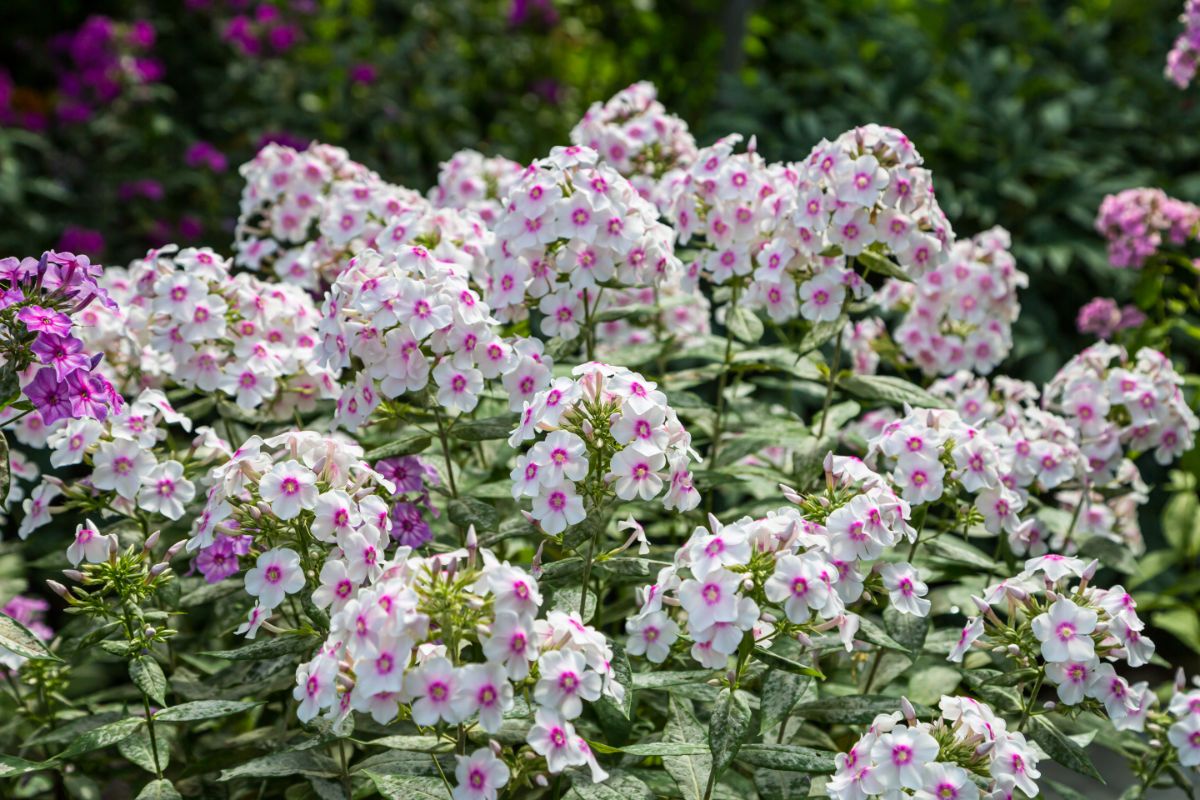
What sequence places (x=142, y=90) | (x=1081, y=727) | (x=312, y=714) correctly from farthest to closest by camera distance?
(x=142, y=90), (x=1081, y=727), (x=312, y=714)

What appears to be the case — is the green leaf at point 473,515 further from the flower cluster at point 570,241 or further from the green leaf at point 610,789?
the green leaf at point 610,789

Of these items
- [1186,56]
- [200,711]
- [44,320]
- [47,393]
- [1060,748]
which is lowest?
[200,711]

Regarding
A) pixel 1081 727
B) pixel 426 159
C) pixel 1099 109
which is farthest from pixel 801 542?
pixel 426 159

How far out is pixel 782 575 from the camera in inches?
80.2

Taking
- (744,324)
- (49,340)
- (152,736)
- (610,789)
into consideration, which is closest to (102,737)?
(152,736)

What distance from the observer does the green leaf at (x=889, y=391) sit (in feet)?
9.86

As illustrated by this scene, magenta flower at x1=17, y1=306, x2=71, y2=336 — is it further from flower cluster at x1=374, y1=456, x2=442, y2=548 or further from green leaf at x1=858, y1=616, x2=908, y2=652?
green leaf at x1=858, y1=616, x2=908, y2=652

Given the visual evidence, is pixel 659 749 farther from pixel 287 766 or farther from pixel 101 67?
pixel 101 67

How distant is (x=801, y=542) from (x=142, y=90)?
230 inches

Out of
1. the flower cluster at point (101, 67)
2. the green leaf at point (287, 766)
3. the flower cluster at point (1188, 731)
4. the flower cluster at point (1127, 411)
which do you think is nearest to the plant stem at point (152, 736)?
the green leaf at point (287, 766)

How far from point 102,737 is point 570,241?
4.40 feet

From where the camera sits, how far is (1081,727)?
9.68 feet

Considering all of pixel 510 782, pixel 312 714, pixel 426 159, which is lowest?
pixel 426 159

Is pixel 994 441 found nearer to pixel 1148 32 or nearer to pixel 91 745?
pixel 91 745
